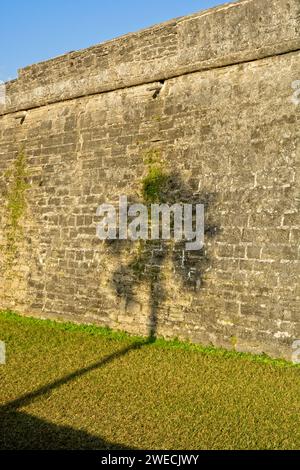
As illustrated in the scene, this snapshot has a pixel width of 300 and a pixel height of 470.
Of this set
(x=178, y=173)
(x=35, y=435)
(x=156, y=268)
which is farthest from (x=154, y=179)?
(x=35, y=435)

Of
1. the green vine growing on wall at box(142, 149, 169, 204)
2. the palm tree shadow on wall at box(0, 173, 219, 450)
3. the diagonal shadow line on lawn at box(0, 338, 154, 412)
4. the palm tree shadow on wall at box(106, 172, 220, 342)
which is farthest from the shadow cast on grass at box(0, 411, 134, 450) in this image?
the green vine growing on wall at box(142, 149, 169, 204)

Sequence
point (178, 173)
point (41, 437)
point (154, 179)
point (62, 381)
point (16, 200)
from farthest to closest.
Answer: point (16, 200), point (154, 179), point (178, 173), point (62, 381), point (41, 437)

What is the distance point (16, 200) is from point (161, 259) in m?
3.91

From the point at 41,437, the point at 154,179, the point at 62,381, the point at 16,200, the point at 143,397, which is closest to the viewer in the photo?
the point at 41,437

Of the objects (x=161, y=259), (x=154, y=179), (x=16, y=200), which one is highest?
(x=154, y=179)

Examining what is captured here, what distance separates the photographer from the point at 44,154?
32.4 feet

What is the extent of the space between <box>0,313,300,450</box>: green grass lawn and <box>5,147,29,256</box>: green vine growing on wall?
3219mm

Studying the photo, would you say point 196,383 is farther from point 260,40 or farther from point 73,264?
point 260,40

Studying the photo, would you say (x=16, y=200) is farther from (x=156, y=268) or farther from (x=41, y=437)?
(x=41, y=437)

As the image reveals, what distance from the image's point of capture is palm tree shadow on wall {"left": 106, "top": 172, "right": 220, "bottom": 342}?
7.39 m

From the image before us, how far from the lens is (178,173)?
307 inches

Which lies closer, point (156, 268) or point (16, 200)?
point (156, 268)

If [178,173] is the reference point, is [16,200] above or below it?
below

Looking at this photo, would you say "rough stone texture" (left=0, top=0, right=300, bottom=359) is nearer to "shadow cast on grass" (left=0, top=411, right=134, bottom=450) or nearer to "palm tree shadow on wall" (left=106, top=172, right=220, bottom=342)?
"palm tree shadow on wall" (left=106, top=172, right=220, bottom=342)
